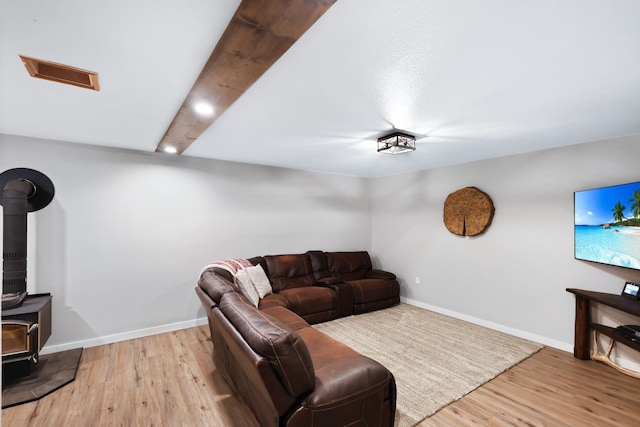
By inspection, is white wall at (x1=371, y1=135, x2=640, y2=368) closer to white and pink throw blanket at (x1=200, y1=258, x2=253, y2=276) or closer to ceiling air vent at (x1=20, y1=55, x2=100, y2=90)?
white and pink throw blanket at (x1=200, y1=258, x2=253, y2=276)

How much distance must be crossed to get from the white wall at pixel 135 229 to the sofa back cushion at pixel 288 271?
315 millimetres

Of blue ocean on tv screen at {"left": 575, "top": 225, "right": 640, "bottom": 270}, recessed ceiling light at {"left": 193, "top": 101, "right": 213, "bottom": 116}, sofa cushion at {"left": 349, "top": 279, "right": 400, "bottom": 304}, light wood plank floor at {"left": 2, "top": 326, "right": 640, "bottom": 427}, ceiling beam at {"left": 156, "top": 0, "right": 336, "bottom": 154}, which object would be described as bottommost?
light wood plank floor at {"left": 2, "top": 326, "right": 640, "bottom": 427}

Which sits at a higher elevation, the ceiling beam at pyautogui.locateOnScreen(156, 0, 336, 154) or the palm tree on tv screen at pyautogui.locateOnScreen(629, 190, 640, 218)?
the ceiling beam at pyautogui.locateOnScreen(156, 0, 336, 154)

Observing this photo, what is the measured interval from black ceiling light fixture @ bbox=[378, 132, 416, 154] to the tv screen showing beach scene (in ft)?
6.31

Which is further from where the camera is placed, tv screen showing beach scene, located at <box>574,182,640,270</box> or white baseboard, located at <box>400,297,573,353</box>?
white baseboard, located at <box>400,297,573,353</box>

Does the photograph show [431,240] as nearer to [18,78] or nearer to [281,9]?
[281,9]

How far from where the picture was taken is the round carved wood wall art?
402cm

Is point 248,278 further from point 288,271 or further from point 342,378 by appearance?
point 342,378

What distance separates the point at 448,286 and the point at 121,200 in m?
4.68

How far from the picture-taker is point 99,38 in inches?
58.7

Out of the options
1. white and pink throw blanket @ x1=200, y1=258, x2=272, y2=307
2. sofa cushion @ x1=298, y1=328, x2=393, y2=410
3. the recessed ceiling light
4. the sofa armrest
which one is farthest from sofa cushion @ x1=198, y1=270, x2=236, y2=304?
the sofa armrest

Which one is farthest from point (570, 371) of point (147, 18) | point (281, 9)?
point (147, 18)

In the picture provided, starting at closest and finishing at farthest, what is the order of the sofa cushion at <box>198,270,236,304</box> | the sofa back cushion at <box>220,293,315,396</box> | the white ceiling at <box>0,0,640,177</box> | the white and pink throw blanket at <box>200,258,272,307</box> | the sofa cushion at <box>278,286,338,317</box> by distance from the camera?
the white ceiling at <box>0,0,640,177</box>
the sofa back cushion at <box>220,293,315,396</box>
the sofa cushion at <box>198,270,236,304</box>
the white and pink throw blanket at <box>200,258,272,307</box>
the sofa cushion at <box>278,286,338,317</box>

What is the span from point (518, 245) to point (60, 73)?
4.76 m
